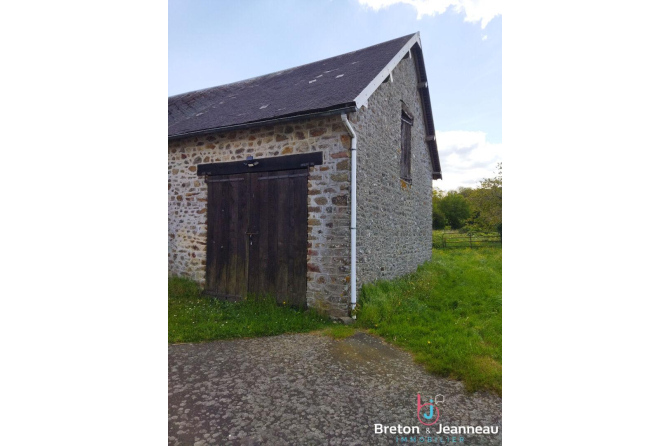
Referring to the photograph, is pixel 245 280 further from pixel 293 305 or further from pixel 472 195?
pixel 472 195

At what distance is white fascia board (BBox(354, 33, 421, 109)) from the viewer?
211 inches

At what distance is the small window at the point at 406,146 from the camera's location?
822 centimetres

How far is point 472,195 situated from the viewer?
17.2 m

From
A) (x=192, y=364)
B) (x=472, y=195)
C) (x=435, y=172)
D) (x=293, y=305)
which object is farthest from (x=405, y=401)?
(x=472, y=195)

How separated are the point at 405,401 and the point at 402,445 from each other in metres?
0.59

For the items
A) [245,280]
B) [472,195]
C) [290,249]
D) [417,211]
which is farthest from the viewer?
[472,195]

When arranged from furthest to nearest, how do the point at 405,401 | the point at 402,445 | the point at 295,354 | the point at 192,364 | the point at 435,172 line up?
the point at 435,172 < the point at 295,354 < the point at 192,364 < the point at 405,401 < the point at 402,445

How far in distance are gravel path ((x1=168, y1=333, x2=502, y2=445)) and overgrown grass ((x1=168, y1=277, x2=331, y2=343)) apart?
44cm

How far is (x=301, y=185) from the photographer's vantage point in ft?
19.0

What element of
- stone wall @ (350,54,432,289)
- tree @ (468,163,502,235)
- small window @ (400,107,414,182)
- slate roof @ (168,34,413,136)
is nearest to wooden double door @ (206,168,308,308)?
stone wall @ (350,54,432,289)

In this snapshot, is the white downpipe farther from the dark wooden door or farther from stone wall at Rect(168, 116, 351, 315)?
the dark wooden door

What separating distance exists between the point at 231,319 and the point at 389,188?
4.19m

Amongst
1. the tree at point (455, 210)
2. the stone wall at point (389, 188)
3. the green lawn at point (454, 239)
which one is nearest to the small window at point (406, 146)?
the stone wall at point (389, 188)
